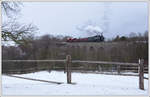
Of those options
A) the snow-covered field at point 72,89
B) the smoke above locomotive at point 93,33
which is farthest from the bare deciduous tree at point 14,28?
the smoke above locomotive at point 93,33

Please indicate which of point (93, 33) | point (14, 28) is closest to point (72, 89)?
point (93, 33)

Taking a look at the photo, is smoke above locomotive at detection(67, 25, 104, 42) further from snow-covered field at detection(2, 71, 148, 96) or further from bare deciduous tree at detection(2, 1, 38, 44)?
bare deciduous tree at detection(2, 1, 38, 44)

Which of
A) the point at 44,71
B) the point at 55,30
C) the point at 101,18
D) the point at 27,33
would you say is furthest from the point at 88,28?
the point at 44,71

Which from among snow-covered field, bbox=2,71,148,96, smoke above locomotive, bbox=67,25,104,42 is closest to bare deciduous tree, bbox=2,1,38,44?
snow-covered field, bbox=2,71,148,96

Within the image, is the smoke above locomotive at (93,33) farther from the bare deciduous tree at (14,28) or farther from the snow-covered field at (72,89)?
the bare deciduous tree at (14,28)

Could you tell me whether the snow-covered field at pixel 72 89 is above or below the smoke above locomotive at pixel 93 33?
below

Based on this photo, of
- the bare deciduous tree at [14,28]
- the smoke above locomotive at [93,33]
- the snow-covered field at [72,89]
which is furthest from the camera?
the bare deciduous tree at [14,28]

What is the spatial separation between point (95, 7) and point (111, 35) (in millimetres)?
468

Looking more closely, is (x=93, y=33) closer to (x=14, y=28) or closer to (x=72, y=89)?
(x=72, y=89)

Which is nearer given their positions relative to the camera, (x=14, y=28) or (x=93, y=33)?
(x=93, y=33)

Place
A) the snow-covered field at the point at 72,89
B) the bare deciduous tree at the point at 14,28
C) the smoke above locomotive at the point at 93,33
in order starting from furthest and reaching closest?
the bare deciduous tree at the point at 14,28 < the snow-covered field at the point at 72,89 < the smoke above locomotive at the point at 93,33

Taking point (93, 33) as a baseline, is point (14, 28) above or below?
above

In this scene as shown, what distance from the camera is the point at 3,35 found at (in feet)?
10.6

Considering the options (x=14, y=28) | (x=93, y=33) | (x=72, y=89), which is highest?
(x=14, y=28)
